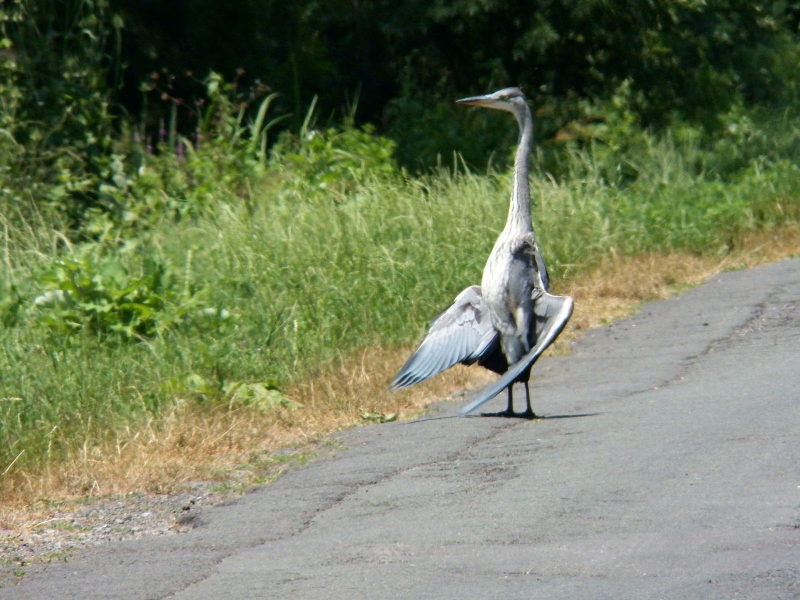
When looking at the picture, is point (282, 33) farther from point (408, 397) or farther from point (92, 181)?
point (408, 397)

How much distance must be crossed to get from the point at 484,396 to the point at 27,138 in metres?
7.75

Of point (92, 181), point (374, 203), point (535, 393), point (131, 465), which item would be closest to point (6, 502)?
point (131, 465)

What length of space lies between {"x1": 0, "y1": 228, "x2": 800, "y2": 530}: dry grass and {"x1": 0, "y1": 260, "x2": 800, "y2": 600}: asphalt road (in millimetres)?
314

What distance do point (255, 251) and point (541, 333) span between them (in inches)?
154

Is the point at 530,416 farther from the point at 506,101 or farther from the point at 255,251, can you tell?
the point at 255,251

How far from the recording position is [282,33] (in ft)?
51.1

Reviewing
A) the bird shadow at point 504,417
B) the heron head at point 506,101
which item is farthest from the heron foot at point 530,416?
the heron head at point 506,101

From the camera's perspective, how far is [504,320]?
6594mm

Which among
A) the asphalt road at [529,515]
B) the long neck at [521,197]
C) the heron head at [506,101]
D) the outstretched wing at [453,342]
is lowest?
the asphalt road at [529,515]

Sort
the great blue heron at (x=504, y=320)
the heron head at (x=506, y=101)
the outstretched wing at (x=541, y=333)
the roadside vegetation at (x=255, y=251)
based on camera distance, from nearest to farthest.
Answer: the outstretched wing at (x=541, y=333)
the great blue heron at (x=504, y=320)
the roadside vegetation at (x=255, y=251)
the heron head at (x=506, y=101)

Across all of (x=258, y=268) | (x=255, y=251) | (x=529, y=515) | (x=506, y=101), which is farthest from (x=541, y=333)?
(x=255, y=251)

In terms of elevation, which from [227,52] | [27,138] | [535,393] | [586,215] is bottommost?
[535,393]

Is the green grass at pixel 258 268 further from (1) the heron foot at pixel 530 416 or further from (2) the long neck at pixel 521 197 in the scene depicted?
(2) the long neck at pixel 521 197

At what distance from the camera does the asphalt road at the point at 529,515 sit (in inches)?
156
